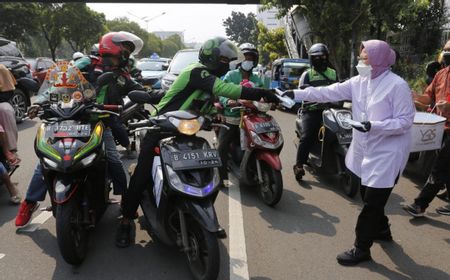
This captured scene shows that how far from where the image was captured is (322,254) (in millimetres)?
3783

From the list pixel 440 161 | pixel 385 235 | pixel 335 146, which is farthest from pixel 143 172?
pixel 440 161

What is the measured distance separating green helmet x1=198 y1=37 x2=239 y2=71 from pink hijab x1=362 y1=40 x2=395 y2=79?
113 centimetres

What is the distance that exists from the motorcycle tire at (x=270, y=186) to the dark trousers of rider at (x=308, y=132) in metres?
0.96

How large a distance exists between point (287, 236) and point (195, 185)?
1.44 m

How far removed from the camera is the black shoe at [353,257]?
360cm

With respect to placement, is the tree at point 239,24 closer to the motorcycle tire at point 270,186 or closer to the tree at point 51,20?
the tree at point 51,20

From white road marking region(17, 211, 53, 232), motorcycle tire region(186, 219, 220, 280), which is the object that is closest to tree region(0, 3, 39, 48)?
white road marking region(17, 211, 53, 232)

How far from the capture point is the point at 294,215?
4.74m

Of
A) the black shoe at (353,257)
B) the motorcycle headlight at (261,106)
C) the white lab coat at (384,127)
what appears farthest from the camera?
the motorcycle headlight at (261,106)

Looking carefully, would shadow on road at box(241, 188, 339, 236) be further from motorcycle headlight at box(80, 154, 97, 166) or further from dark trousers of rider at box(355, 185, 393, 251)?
motorcycle headlight at box(80, 154, 97, 166)

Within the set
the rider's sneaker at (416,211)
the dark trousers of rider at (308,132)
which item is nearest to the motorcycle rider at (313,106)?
the dark trousers of rider at (308,132)

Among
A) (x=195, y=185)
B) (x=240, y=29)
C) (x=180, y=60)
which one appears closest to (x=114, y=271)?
(x=195, y=185)

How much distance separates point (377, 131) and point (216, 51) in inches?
58.5

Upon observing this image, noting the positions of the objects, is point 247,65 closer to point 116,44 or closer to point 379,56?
point 116,44
